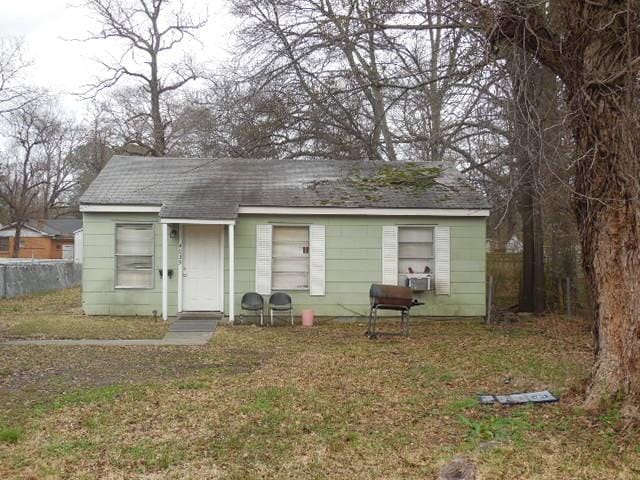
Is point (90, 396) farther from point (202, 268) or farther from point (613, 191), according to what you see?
point (202, 268)

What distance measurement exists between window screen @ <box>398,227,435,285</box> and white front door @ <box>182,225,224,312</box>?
4070 mm

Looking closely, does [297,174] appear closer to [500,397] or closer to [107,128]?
[500,397]

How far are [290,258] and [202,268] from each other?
1.99 m

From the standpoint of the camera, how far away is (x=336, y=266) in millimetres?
13062

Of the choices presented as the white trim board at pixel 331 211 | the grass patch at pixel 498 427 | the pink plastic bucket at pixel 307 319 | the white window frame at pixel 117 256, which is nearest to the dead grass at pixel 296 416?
the grass patch at pixel 498 427

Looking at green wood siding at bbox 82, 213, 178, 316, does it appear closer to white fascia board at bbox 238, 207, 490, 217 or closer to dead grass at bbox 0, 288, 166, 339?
dead grass at bbox 0, 288, 166, 339

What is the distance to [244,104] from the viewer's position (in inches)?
338

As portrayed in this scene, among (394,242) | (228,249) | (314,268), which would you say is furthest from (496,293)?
(228,249)

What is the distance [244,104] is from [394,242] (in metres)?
5.67

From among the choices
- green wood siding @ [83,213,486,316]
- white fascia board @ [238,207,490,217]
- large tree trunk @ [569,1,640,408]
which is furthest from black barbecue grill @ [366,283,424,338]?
large tree trunk @ [569,1,640,408]

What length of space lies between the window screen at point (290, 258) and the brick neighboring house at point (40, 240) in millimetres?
37609

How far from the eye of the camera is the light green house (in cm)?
1283

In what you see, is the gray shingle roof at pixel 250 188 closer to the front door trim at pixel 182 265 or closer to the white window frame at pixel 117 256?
the white window frame at pixel 117 256

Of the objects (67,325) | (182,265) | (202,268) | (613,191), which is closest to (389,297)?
(202,268)
